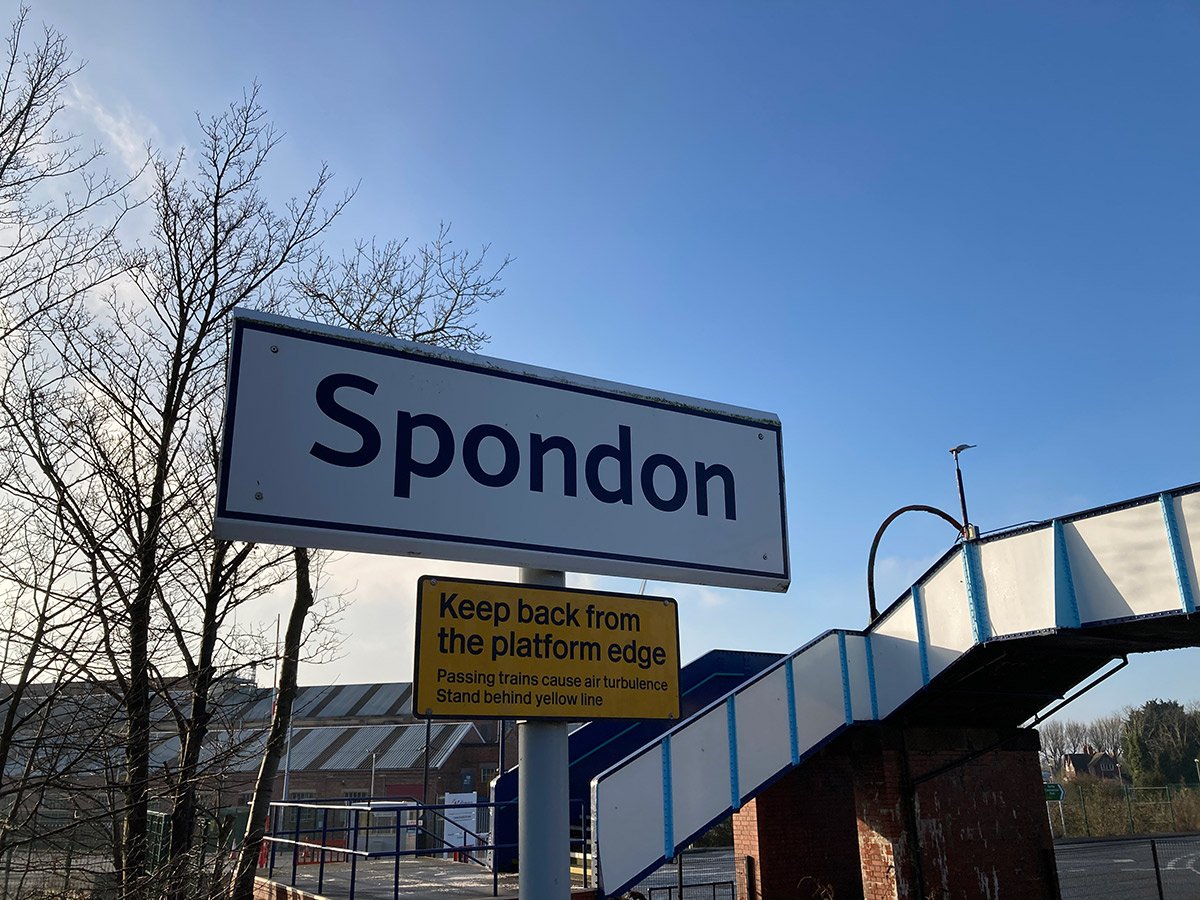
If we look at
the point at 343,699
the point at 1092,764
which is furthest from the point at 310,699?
the point at 1092,764

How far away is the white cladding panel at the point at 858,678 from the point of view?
46.5 ft

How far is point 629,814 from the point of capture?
12.7 metres

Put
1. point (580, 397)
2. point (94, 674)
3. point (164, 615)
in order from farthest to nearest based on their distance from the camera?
point (164, 615) → point (94, 674) → point (580, 397)

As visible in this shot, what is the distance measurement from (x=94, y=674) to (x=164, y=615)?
2.56 meters

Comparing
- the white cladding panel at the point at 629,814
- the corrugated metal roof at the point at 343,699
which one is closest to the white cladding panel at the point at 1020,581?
the white cladding panel at the point at 629,814

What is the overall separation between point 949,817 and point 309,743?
42099mm

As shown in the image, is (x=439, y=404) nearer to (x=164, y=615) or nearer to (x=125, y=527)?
(x=125, y=527)

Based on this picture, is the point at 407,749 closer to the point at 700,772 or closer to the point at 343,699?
the point at 343,699

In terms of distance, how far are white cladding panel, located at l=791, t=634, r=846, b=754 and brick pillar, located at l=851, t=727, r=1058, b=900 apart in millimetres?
1161

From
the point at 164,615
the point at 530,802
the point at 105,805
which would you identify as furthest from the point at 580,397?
the point at 164,615

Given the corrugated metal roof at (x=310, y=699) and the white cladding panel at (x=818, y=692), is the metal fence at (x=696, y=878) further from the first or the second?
the corrugated metal roof at (x=310, y=699)

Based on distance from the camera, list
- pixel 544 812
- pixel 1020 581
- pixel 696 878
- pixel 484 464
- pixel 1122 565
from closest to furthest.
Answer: pixel 544 812, pixel 484 464, pixel 1122 565, pixel 1020 581, pixel 696 878

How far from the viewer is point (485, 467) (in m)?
2.67

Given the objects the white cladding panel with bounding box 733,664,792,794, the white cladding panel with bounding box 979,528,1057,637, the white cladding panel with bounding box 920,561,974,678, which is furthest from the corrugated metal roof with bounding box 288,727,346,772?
the white cladding panel with bounding box 979,528,1057,637
